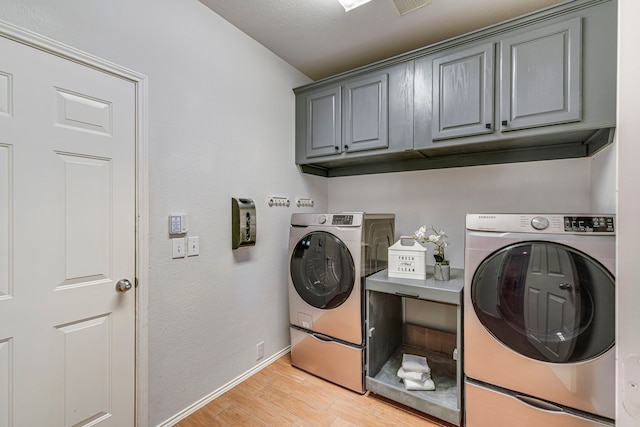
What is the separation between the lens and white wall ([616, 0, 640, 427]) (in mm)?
510

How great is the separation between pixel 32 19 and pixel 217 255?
57.8 inches

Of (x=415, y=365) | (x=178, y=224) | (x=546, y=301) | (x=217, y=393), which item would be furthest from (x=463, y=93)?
(x=217, y=393)

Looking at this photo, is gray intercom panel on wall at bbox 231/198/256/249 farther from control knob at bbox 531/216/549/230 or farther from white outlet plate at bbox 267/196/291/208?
control knob at bbox 531/216/549/230

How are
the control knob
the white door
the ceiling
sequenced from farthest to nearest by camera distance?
1. the ceiling
2. the control knob
3. the white door

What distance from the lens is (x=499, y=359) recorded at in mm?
1509

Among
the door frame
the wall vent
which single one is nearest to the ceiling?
the wall vent

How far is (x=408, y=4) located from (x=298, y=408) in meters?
2.71

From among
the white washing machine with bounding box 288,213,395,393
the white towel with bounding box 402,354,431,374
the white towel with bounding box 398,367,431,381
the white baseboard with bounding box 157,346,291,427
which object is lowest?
the white baseboard with bounding box 157,346,291,427

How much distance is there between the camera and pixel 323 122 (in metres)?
2.47

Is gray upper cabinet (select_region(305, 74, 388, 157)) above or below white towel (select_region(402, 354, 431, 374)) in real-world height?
above

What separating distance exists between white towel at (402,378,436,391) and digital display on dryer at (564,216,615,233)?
1.28m

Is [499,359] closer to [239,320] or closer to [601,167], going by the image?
[601,167]

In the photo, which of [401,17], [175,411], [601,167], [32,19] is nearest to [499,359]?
[601,167]

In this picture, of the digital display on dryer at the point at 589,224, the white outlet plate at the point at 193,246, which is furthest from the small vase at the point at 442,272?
the white outlet plate at the point at 193,246
